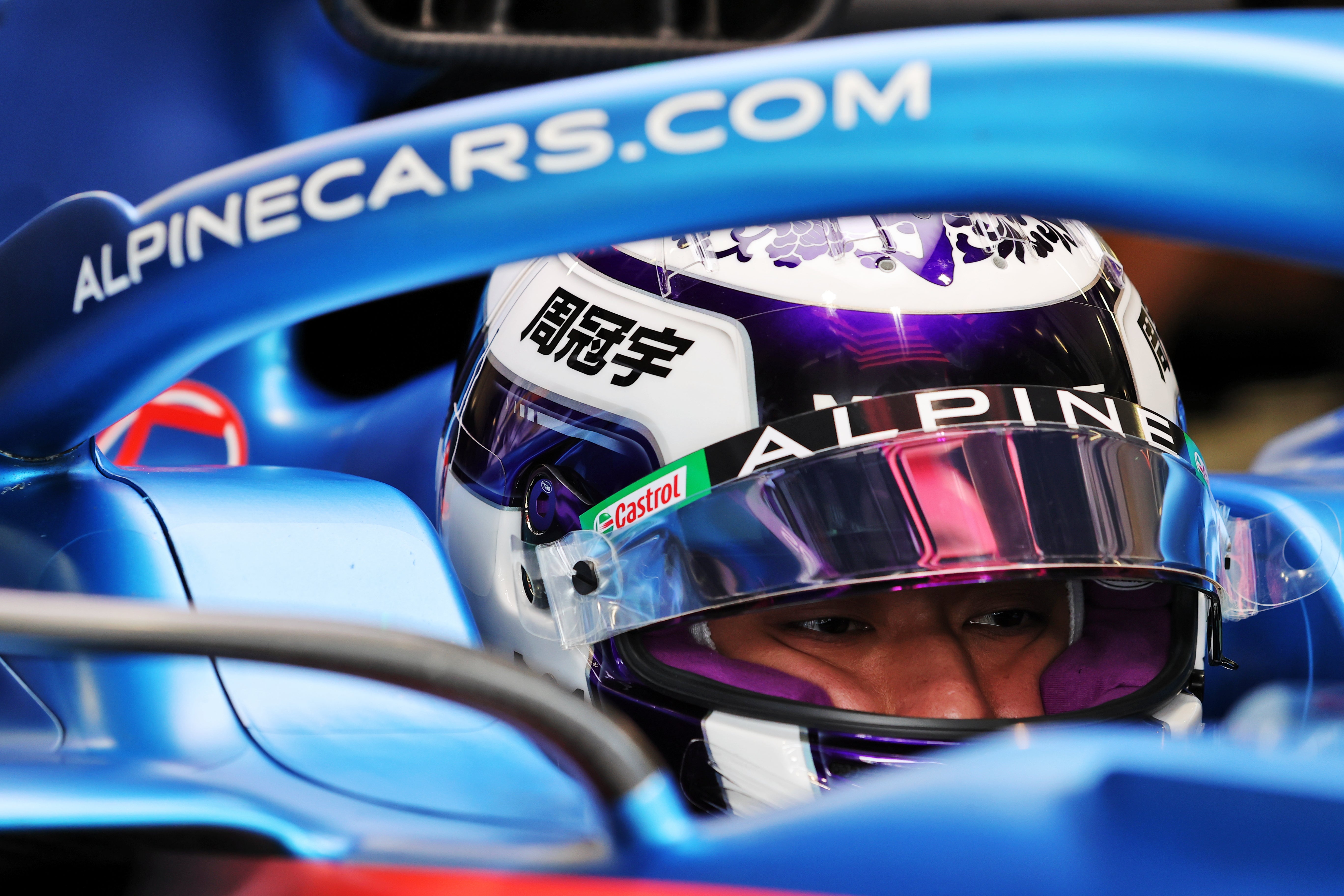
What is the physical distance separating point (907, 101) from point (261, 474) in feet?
2.02

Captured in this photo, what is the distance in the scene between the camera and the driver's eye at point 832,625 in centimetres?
85

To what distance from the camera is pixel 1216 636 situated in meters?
0.92

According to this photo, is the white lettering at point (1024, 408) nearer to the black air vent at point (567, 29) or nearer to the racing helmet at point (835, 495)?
the racing helmet at point (835, 495)

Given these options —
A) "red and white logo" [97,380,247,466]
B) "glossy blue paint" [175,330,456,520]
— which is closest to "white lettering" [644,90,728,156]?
"glossy blue paint" [175,330,456,520]

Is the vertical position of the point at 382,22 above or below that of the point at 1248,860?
above

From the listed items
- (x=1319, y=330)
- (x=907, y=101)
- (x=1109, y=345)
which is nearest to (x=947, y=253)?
(x=1109, y=345)

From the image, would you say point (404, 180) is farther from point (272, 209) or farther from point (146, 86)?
point (146, 86)

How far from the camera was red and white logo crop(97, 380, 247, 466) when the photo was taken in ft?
3.86

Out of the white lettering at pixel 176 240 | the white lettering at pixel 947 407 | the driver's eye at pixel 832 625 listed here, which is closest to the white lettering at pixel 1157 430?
the white lettering at pixel 947 407

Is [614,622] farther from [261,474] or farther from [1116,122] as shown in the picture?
[1116,122]

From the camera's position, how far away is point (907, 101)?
358 millimetres

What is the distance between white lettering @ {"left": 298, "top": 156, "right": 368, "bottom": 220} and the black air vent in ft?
2.53

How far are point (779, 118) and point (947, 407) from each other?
427 mm

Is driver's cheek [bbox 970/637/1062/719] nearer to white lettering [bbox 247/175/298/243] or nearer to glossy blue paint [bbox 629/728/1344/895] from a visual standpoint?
glossy blue paint [bbox 629/728/1344/895]
